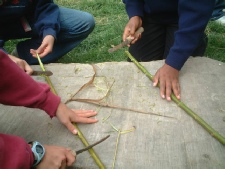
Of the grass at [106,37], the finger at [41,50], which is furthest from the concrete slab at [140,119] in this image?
the grass at [106,37]

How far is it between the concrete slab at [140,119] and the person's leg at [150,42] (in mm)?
580

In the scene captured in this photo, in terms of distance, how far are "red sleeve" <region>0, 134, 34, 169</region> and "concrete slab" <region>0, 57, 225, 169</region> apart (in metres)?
0.23

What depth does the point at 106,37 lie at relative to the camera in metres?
3.17

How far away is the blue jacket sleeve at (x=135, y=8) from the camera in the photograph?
218 cm

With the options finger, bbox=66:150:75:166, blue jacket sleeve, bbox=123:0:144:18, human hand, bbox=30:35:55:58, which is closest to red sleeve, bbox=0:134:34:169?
finger, bbox=66:150:75:166

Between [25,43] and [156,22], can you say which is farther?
[25,43]

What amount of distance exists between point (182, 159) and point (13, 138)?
714mm

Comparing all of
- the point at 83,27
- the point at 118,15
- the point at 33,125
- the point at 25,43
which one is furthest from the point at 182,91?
the point at 118,15

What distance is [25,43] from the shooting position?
2.61 meters

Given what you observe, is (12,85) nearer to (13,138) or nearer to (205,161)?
(13,138)

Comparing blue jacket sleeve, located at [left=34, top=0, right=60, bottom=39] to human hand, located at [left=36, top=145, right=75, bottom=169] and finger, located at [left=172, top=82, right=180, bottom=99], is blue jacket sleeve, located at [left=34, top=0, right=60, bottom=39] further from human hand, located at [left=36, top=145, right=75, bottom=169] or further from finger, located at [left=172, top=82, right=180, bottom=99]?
→ human hand, located at [left=36, top=145, right=75, bottom=169]

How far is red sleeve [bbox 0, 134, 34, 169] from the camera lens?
3.25ft

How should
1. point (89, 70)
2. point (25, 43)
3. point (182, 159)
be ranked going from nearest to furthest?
point (182, 159) → point (89, 70) → point (25, 43)

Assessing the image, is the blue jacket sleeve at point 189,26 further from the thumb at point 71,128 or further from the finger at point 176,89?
the thumb at point 71,128
